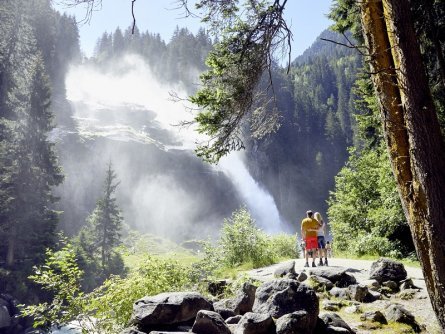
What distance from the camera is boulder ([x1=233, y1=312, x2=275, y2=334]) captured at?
190 inches

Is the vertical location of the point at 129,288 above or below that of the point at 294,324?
above

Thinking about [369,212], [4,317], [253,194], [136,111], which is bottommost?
[4,317]

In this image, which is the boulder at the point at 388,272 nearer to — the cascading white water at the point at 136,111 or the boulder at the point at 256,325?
the boulder at the point at 256,325

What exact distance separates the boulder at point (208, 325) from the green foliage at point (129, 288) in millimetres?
1314

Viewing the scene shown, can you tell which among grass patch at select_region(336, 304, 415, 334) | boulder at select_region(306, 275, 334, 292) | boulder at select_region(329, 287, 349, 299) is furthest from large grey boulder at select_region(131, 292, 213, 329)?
boulder at select_region(306, 275, 334, 292)

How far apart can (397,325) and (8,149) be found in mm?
34970

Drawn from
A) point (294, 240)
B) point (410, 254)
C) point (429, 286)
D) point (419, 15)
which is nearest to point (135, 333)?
point (429, 286)

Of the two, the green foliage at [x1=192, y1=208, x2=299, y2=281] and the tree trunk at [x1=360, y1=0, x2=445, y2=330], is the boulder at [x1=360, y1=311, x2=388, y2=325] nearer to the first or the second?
the tree trunk at [x1=360, y1=0, x2=445, y2=330]

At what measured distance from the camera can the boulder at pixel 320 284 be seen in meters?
7.76

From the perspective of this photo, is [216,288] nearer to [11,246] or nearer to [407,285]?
[407,285]

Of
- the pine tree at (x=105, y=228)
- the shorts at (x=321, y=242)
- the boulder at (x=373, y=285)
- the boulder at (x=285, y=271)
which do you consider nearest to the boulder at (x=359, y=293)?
the boulder at (x=373, y=285)

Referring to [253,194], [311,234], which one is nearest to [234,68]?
[311,234]

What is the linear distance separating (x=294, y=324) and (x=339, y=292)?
2855mm

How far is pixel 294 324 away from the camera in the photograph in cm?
480
